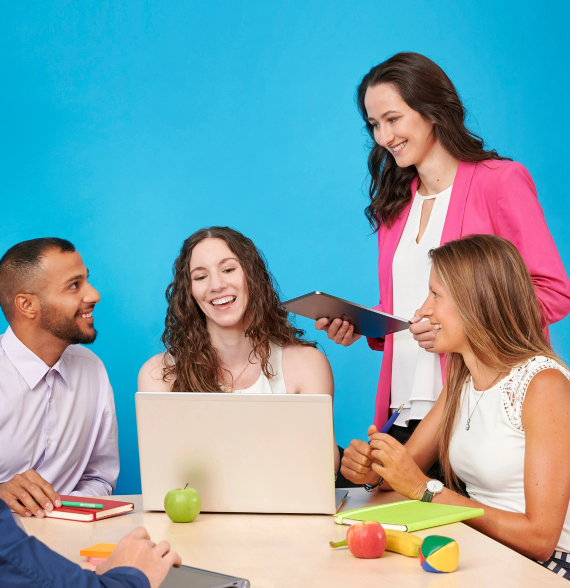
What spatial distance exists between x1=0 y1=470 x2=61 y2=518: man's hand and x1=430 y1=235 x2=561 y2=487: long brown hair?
1067mm


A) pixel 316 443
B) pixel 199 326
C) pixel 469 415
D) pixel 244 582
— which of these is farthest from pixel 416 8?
pixel 244 582

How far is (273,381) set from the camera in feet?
7.75

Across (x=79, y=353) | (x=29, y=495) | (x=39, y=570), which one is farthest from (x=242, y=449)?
(x=79, y=353)

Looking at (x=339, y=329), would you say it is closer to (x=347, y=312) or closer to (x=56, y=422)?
(x=347, y=312)

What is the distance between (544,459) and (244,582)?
75 cm

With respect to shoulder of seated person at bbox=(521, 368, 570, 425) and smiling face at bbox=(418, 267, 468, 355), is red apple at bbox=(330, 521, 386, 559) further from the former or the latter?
smiling face at bbox=(418, 267, 468, 355)

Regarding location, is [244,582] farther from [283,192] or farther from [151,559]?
[283,192]

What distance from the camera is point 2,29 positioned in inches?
142

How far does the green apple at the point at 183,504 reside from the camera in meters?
1.55

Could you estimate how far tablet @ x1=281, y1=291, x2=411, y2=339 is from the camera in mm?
2012

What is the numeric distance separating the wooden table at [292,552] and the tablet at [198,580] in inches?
2.0

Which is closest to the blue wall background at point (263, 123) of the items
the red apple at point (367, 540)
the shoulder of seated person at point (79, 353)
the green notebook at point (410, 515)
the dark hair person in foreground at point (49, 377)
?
the shoulder of seated person at point (79, 353)

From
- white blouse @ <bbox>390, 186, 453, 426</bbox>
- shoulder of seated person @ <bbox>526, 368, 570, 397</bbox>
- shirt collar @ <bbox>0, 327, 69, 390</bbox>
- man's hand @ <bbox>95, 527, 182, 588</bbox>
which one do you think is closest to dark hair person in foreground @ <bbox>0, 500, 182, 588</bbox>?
man's hand @ <bbox>95, 527, 182, 588</bbox>

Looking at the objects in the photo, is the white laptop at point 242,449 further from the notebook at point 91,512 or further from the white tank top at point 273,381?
the white tank top at point 273,381
